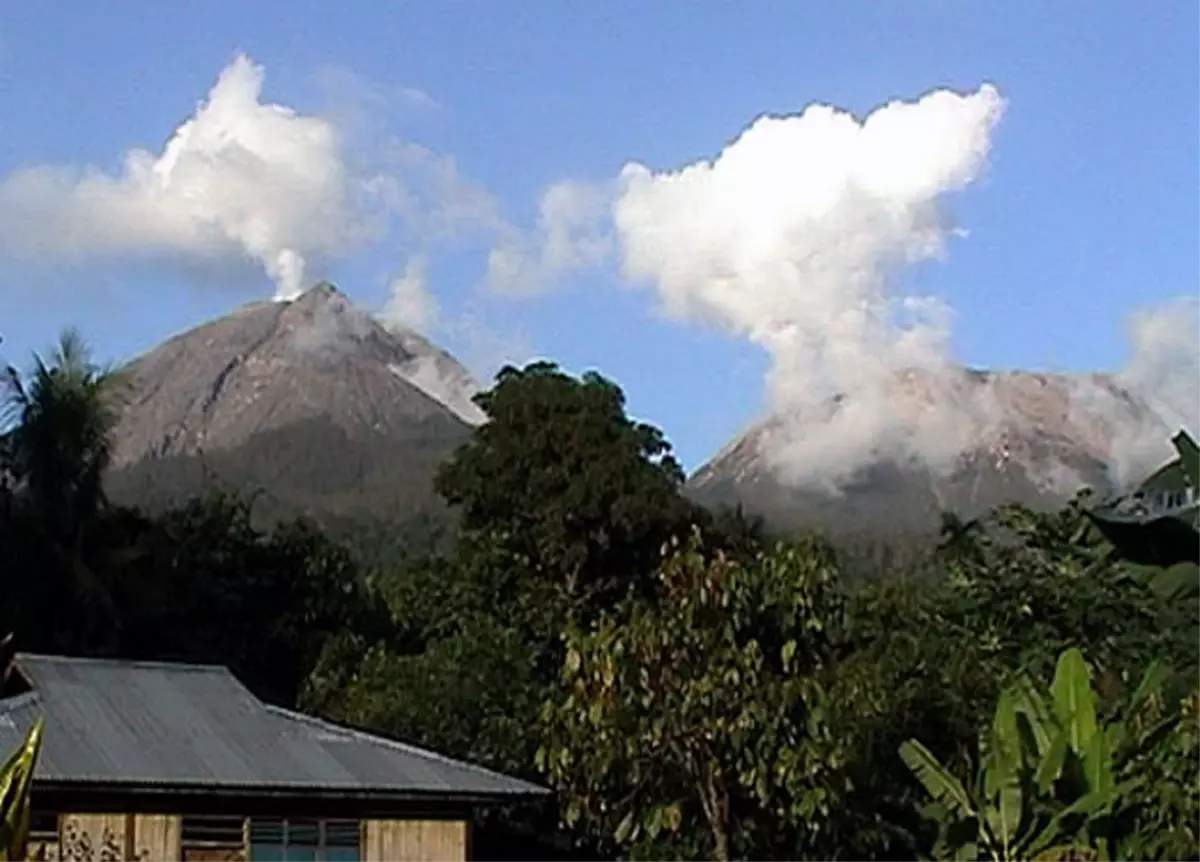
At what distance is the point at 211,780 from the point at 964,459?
11777 centimetres

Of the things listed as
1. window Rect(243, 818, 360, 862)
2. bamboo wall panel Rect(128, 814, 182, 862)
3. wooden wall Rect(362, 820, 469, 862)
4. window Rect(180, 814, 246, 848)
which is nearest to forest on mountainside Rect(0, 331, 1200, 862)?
wooden wall Rect(362, 820, 469, 862)

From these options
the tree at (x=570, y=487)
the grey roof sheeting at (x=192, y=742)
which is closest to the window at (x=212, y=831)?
the grey roof sheeting at (x=192, y=742)

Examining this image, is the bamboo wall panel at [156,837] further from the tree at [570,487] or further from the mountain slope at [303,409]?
the mountain slope at [303,409]

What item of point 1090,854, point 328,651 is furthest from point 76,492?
point 1090,854

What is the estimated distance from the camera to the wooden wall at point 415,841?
2434 cm

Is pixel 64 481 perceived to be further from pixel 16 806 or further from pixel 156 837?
pixel 16 806

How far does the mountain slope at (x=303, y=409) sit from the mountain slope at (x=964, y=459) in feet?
59.8

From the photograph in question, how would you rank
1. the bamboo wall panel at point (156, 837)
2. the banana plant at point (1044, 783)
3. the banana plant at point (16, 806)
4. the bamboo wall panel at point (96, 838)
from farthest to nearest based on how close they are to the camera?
1. the bamboo wall panel at point (156, 837)
2. the bamboo wall panel at point (96, 838)
3. the banana plant at point (1044, 783)
4. the banana plant at point (16, 806)

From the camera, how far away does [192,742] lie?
955 inches

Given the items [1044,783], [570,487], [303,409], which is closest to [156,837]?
[1044,783]

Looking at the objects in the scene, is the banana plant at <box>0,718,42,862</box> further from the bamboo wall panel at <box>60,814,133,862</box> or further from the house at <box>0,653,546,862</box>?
the bamboo wall panel at <box>60,814,133,862</box>

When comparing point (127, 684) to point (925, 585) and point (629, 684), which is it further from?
point (925, 585)

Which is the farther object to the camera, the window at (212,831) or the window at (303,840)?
the window at (303,840)

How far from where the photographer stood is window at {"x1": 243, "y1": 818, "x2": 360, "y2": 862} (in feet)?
77.6
